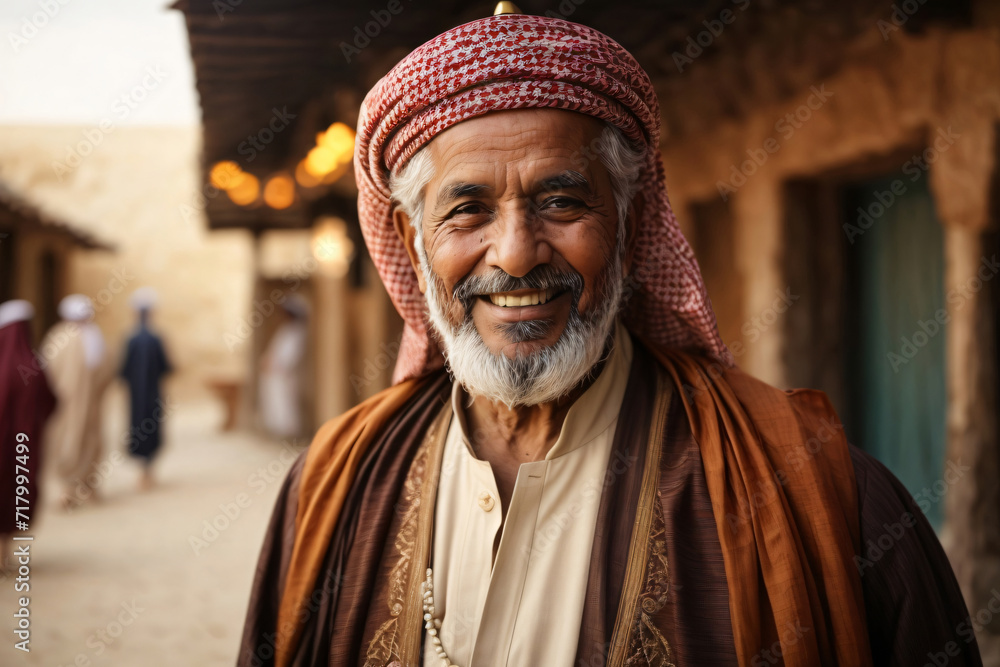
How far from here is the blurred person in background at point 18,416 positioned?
4.95m

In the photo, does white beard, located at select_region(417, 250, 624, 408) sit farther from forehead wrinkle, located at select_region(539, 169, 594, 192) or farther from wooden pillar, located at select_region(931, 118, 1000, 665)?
wooden pillar, located at select_region(931, 118, 1000, 665)

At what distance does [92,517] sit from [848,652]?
310 inches

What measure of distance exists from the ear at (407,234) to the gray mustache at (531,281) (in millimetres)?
245

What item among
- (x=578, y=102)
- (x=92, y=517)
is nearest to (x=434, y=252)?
(x=578, y=102)

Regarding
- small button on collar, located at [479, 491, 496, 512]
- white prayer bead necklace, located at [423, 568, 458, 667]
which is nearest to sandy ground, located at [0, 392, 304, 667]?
white prayer bead necklace, located at [423, 568, 458, 667]

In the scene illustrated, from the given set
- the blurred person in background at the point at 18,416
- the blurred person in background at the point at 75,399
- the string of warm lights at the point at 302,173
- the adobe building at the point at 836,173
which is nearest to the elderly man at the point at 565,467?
the adobe building at the point at 836,173


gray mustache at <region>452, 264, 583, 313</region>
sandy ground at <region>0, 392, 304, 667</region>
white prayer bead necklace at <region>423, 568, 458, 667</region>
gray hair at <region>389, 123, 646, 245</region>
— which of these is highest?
gray hair at <region>389, 123, 646, 245</region>

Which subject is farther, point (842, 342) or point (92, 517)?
point (92, 517)

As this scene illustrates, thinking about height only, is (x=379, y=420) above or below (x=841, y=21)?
below

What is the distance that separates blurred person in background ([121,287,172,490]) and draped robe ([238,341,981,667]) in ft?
25.9

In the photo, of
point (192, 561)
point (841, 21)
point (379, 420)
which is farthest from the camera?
point (192, 561)

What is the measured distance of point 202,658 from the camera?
4.12 m

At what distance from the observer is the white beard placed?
4.91 ft

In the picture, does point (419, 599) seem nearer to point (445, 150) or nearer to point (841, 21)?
point (445, 150)
